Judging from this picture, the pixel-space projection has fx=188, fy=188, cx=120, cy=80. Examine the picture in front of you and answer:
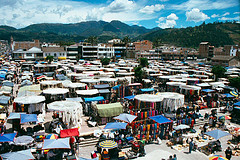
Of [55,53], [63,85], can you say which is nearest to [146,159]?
[63,85]

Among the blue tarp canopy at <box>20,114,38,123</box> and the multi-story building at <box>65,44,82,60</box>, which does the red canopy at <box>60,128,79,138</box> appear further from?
the multi-story building at <box>65,44,82,60</box>

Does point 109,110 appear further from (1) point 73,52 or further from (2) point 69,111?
(1) point 73,52

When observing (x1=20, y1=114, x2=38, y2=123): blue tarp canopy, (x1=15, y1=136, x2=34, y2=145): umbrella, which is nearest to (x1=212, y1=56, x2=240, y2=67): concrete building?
(x1=20, y1=114, x2=38, y2=123): blue tarp canopy

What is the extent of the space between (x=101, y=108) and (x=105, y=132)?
207 centimetres

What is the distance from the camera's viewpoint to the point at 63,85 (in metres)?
19.6

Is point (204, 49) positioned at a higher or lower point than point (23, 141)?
higher

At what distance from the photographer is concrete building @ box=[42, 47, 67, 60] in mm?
68556

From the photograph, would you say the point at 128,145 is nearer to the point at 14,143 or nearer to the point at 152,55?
the point at 14,143

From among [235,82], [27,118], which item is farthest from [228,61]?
[27,118]

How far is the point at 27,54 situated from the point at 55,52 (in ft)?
32.0

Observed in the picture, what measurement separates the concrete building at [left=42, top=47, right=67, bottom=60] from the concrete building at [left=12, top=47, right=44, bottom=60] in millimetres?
1771

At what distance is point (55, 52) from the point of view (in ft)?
230

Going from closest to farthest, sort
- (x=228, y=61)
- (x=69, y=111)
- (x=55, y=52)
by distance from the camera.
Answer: (x=69, y=111)
(x=228, y=61)
(x=55, y=52)

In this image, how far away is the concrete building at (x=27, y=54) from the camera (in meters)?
62.5
